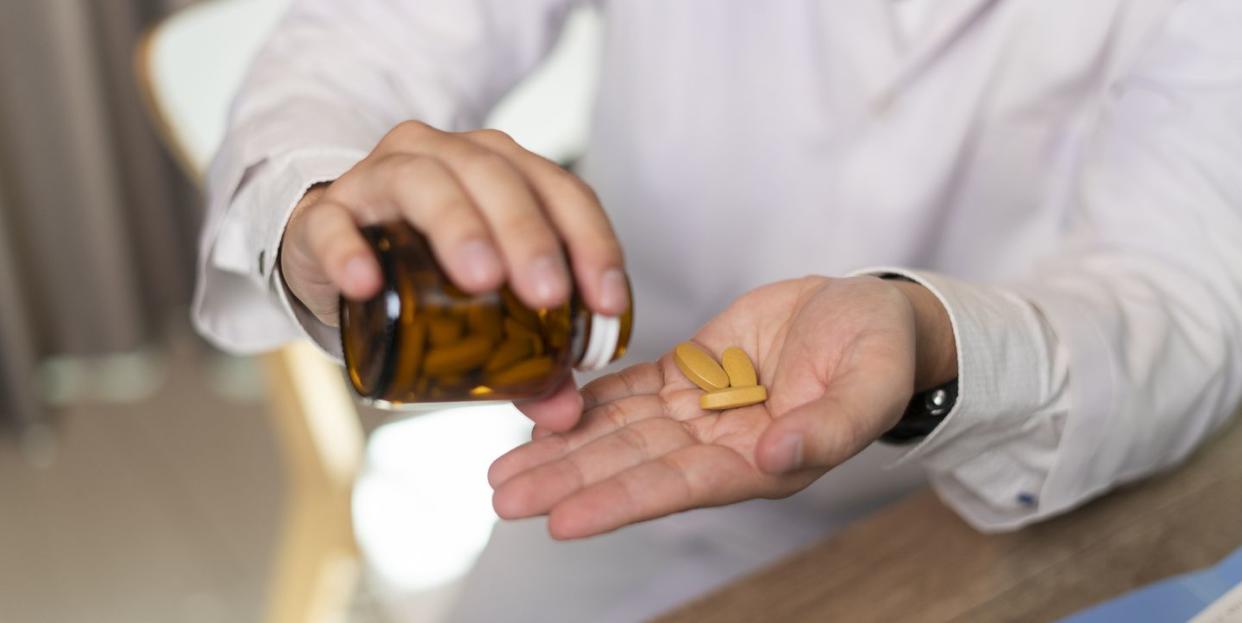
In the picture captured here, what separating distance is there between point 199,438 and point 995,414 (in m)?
1.71

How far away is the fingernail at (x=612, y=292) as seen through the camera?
0.52 meters

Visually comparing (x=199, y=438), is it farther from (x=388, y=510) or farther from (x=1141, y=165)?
(x=1141, y=165)

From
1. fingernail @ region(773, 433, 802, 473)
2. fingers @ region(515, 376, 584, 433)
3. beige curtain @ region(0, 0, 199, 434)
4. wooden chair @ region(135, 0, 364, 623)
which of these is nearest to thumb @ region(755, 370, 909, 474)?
fingernail @ region(773, 433, 802, 473)

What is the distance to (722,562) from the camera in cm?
98

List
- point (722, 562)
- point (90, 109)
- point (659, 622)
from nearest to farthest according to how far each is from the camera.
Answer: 1. point (659, 622)
2. point (722, 562)
3. point (90, 109)

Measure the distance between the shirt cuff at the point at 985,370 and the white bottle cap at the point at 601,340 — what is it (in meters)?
0.20

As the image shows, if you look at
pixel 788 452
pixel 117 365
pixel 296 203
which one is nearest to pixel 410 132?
pixel 296 203

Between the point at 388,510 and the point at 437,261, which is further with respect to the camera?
the point at 388,510

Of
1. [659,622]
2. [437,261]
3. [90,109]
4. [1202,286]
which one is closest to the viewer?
[437,261]

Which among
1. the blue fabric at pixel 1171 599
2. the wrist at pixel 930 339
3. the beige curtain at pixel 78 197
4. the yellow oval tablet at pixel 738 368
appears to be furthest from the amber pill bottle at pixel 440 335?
the beige curtain at pixel 78 197

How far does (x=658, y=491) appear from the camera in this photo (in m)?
0.51

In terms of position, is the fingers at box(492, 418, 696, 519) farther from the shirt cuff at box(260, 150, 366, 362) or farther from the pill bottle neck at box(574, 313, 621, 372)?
the shirt cuff at box(260, 150, 366, 362)

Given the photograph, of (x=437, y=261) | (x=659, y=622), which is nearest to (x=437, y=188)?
(x=437, y=261)

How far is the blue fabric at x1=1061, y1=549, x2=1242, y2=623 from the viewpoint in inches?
23.6
